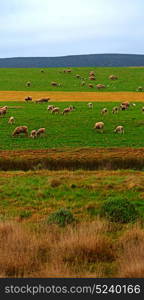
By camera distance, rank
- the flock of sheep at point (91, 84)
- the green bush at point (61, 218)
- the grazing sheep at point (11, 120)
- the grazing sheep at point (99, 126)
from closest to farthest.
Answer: the green bush at point (61, 218), the grazing sheep at point (99, 126), the grazing sheep at point (11, 120), the flock of sheep at point (91, 84)

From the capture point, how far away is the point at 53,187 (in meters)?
18.6

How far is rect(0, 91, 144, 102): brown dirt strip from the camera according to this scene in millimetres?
60906

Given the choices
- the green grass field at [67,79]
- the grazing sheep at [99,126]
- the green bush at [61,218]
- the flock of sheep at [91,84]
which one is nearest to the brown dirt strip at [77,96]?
the green grass field at [67,79]

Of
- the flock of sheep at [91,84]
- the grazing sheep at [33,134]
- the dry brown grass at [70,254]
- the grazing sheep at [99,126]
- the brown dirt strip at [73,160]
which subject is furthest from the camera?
the flock of sheep at [91,84]

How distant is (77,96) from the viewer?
65.4 meters

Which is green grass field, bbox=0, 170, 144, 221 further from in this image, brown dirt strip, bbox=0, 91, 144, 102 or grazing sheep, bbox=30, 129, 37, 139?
brown dirt strip, bbox=0, 91, 144, 102

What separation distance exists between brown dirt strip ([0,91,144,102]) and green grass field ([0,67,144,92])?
478cm

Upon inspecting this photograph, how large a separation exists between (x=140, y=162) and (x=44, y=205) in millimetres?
11236

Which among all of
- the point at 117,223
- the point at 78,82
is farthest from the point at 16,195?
the point at 78,82

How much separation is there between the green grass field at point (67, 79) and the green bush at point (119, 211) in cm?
6137

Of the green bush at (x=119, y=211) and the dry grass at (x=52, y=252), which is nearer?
the dry grass at (x=52, y=252)

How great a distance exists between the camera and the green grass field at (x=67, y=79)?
7644cm

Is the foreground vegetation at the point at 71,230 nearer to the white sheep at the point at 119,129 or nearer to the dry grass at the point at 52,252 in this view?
the dry grass at the point at 52,252

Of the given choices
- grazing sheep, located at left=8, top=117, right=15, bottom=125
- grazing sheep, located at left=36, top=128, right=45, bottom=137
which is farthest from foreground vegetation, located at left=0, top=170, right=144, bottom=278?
grazing sheep, located at left=8, top=117, right=15, bottom=125
